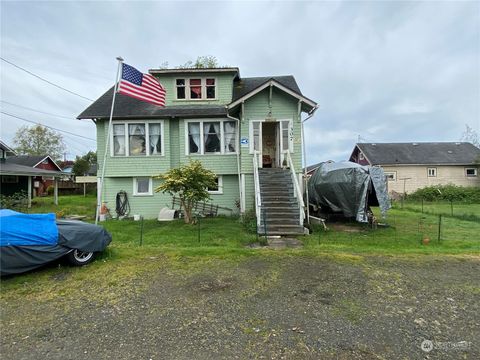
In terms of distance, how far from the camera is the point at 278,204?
444 inches

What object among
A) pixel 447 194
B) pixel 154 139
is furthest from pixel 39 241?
pixel 447 194

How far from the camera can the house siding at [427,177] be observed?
100 feet

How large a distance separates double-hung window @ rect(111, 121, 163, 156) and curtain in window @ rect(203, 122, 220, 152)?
2280 mm

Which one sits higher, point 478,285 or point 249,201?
point 249,201

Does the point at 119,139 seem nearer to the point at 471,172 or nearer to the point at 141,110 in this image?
the point at 141,110

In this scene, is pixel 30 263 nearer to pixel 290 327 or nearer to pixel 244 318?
pixel 244 318

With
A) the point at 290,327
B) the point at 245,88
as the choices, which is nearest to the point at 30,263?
the point at 290,327

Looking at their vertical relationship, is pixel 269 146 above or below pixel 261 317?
above

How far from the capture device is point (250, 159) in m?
13.8

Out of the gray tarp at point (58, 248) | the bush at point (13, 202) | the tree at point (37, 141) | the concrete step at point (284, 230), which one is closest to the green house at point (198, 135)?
the concrete step at point (284, 230)

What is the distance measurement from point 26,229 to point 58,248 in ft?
2.30

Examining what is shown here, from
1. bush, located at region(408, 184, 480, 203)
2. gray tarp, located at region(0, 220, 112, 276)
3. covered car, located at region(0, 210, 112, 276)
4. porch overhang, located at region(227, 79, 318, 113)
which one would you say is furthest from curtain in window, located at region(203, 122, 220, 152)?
bush, located at region(408, 184, 480, 203)

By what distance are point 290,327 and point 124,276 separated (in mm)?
3515

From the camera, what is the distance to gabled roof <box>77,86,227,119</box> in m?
14.7
